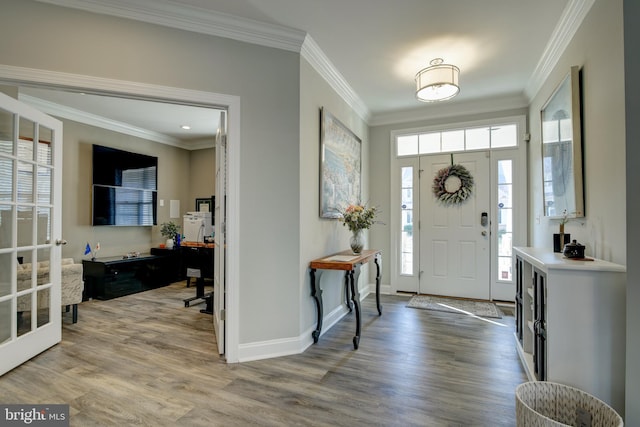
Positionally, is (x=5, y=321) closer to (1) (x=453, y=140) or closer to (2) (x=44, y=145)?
(2) (x=44, y=145)

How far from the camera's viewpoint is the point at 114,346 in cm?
266

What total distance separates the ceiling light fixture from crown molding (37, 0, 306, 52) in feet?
3.96

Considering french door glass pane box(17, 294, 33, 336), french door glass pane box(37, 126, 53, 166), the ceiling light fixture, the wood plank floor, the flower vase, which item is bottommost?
the wood plank floor

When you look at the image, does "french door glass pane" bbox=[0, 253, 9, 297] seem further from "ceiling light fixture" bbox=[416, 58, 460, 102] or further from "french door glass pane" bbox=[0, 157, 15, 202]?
"ceiling light fixture" bbox=[416, 58, 460, 102]

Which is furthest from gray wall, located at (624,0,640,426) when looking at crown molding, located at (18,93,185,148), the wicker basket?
crown molding, located at (18,93,185,148)

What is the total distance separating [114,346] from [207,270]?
133 centimetres

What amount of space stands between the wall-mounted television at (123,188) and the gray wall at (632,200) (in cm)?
549

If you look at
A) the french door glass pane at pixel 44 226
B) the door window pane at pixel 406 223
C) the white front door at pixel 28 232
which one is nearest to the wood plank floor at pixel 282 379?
the white front door at pixel 28 232

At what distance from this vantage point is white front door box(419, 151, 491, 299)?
4.11 m

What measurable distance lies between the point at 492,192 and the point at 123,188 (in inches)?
210

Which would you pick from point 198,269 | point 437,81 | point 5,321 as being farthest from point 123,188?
point 437,81

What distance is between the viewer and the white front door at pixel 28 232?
2240 mm

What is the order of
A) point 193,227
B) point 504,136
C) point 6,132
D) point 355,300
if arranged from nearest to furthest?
point 6,132
point 355,300
point 504,136
point 193,227

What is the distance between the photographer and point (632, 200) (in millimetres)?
1397
